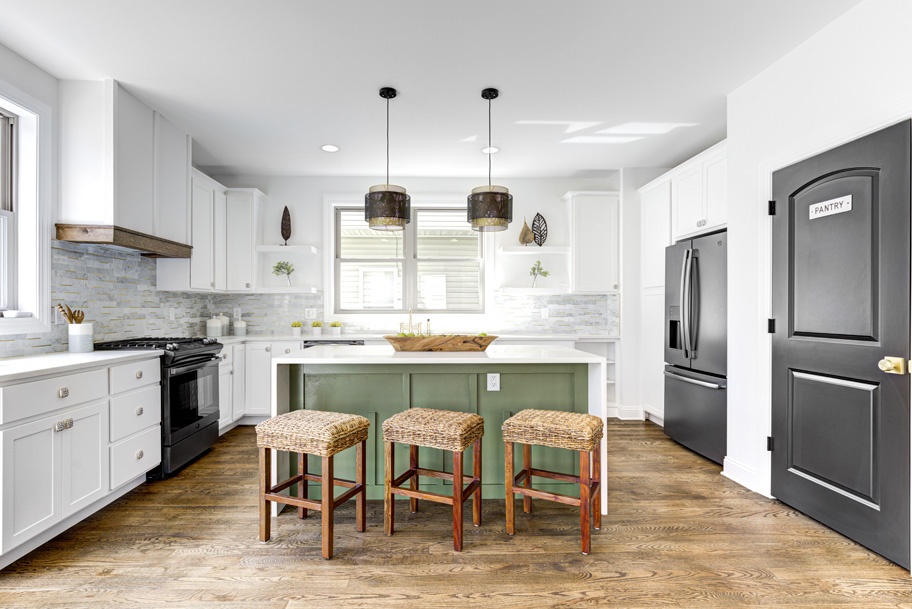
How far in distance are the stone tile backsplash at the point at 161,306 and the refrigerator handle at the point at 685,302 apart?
120cm

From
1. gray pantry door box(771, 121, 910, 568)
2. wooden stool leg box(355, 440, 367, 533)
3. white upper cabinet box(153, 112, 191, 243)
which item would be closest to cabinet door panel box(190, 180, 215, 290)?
white upper cabinet box(153, 112, 191, 243)

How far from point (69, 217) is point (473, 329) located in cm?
362

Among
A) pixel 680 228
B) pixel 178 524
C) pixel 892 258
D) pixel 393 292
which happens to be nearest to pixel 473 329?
pixel 393 292

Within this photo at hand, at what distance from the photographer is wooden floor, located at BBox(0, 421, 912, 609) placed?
1.88 meters

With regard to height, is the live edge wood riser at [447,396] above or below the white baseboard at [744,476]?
above

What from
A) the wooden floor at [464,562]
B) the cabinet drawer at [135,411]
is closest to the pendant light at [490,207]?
the wooden floor at [464,562]

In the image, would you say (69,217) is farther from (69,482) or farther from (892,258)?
(892,258)

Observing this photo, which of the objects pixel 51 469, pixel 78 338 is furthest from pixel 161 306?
pixel 51 469

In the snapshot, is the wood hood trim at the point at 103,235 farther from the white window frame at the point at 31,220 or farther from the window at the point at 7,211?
the window at the point at 7,211

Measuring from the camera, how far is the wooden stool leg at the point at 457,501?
2197mm

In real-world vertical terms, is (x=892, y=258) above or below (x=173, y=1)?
below

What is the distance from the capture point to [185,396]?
133 inches

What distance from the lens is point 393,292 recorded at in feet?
17.5

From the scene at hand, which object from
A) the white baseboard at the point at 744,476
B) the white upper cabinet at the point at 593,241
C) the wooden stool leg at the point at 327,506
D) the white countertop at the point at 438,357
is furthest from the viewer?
the white upper cabinet at the point at 593,241
